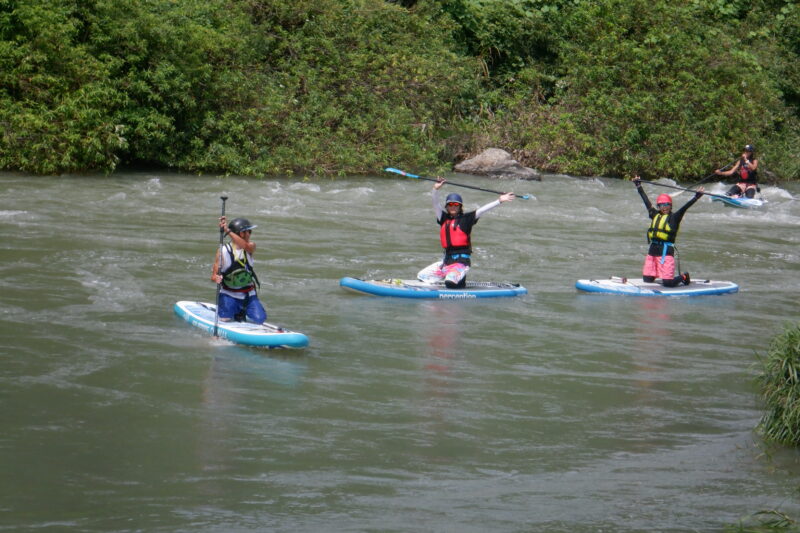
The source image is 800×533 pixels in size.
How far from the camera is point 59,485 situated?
626cm

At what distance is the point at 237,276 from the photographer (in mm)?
9773

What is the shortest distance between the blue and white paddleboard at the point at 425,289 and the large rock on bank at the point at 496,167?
10.9 metres

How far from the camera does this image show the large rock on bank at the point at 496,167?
23.3 meters

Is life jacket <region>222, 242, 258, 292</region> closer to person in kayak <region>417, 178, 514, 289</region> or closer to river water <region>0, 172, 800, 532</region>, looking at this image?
river water <region>0, 172, 800, 532</region>

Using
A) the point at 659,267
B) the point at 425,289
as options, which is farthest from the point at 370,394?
the point at 659,267

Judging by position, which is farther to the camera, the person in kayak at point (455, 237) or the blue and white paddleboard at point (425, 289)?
the person in kayak at point (455, 237)

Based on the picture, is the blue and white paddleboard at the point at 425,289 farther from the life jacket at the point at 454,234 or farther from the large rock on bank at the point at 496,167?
the large rock on bank at the point at 496,167

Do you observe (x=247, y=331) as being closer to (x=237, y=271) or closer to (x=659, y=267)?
(x=237, y=271)

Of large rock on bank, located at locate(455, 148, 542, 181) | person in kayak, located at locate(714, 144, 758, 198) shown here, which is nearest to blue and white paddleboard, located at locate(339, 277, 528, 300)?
person in kayak, located at locate(714, 144, 758, 198)

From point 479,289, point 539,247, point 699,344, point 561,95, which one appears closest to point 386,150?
point 561,95

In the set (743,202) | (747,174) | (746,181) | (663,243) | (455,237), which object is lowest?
(455,237)

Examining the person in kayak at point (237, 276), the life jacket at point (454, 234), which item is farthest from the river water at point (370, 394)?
the life jacket at point (454, 234)

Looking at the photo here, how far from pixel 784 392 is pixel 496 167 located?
16.4m

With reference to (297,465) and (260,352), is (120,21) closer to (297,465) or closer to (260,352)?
(260,352)
